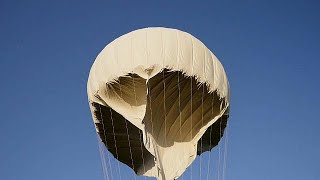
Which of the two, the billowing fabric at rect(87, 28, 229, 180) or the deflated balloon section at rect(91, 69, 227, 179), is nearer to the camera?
the billowing fabric at rect(87, 28, 229, 180)

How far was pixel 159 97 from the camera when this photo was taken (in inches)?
869

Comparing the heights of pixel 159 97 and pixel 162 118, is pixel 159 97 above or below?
above

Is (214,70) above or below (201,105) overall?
above

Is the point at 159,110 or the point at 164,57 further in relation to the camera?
the point at 159,110

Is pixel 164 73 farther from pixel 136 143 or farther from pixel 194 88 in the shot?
pixel 136 143

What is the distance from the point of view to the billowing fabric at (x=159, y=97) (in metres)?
20.5

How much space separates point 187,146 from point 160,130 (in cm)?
136

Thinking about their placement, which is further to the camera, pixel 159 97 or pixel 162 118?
pixel 162 118

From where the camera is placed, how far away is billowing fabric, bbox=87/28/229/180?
2047cm

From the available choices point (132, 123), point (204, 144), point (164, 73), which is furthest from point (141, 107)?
point (204, 144)

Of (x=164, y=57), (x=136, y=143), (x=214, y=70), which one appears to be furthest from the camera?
(x=136, y=143)

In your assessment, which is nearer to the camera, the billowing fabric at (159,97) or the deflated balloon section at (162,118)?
the billowing fabric at (159,97)

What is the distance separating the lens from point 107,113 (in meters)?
23.0

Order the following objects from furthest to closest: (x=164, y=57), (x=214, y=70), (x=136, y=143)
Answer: (x=136, y=143), (x=214, y=70), (x=164, y=57)
